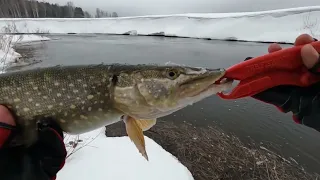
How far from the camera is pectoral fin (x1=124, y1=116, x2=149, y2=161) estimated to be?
1610 mm

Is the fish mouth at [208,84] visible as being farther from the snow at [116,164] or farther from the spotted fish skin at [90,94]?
the snow at [116,164]

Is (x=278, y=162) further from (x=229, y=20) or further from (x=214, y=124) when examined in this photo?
(x=229, y=20)

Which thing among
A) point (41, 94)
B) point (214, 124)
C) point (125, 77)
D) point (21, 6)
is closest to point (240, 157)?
point (214, 124)

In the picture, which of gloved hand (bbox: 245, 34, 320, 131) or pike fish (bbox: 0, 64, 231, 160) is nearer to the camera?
pike fish (bbox: 0, 64, 231, 160)

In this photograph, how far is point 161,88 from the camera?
1.57 m

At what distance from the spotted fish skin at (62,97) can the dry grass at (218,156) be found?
2134mm

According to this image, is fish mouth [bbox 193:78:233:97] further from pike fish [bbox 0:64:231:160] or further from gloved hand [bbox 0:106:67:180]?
gloved hand [bbox 0:106:67:180]

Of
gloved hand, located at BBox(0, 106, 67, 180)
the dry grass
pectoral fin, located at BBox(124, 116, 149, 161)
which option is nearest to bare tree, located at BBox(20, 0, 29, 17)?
the dry grass

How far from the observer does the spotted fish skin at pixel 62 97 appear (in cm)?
157

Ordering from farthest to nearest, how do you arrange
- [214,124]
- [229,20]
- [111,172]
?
1. [229,20]
2. [214,124]
3. [111,172]

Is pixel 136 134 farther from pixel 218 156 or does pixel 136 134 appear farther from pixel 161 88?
pixel 218 156

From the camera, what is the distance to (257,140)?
4484 mm

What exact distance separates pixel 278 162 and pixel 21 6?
199 feet

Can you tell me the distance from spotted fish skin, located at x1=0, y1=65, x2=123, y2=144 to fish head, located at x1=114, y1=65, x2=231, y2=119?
3.9 inches
